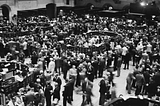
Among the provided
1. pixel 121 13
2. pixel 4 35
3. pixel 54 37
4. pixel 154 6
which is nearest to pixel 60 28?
pixel 54 37

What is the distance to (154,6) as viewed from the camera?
30.0 metres

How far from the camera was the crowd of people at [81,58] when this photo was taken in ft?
31.7

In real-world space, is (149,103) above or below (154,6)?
below

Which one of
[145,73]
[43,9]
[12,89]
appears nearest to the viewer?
[12,89]

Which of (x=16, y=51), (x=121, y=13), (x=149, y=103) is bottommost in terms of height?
(x=149, y=103)

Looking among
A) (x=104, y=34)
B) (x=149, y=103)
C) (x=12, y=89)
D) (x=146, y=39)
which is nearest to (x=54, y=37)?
(x=104, y=34)

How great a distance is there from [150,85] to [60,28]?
13.5 meters

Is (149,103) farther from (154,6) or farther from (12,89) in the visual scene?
(154,6)

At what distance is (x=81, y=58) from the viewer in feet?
43.6

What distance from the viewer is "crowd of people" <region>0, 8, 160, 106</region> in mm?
9664

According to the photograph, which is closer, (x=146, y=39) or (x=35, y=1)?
(x=146, y=39)

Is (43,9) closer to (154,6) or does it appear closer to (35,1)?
(35,1)

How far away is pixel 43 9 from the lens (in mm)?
29953

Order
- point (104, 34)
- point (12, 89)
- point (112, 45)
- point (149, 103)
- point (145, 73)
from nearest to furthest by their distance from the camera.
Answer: point (149, 103)
point (12, 89)
point (145, 73)
point (112, 45)
point (104, 34)
